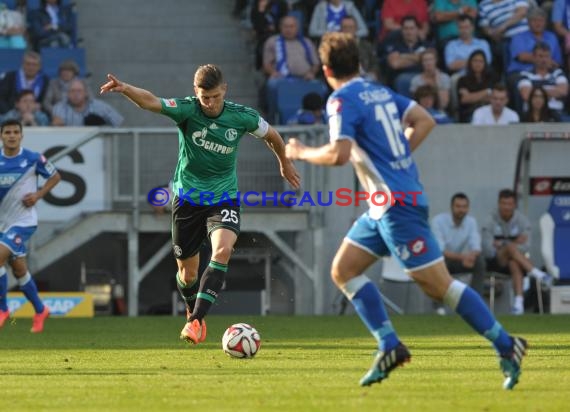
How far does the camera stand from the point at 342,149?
28.2 feet

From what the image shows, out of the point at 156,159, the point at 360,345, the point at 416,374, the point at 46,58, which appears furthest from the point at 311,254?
the point at 416,374

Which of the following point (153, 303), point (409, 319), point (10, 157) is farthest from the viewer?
point (153, 303)

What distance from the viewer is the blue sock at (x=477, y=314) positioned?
341 inches

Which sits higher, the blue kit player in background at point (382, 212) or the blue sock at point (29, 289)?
the blue kit player in background at point (382, 212)

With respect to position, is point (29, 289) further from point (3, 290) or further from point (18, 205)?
point (18, 205)

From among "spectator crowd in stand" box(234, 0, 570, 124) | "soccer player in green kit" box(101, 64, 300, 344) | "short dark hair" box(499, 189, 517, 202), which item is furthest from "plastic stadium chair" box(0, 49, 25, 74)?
"soccer player in green kit" box(101, 64, 300, 344)

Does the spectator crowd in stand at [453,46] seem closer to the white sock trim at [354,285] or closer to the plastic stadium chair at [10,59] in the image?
the plastic stadium chair at [10,59]

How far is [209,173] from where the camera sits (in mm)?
12633

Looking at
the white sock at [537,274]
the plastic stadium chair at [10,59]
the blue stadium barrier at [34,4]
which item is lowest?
the white sock at [537,274]

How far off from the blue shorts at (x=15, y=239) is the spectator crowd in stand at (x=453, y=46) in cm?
533

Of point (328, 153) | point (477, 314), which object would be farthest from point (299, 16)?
point (477, 314)

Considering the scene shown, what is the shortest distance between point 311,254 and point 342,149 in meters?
10.8

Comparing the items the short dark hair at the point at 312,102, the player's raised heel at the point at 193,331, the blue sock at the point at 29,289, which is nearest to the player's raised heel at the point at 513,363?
the player's raised heel at the point at 193,331

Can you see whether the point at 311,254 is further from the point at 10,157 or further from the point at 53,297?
the point at 10,157
